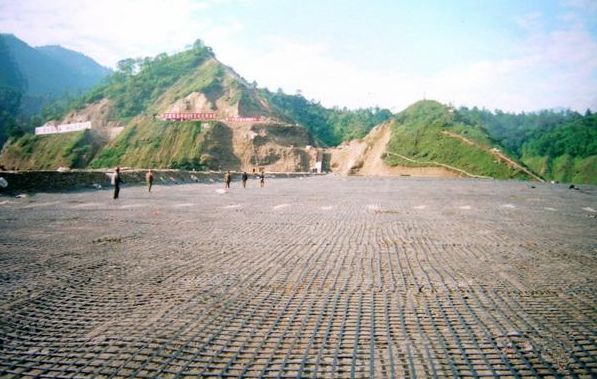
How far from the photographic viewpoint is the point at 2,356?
3.26 m

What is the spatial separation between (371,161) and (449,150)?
11.7m

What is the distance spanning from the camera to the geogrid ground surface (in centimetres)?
328

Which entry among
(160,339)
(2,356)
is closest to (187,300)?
(160,339)

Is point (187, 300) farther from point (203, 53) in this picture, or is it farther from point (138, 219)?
point (203, 53)

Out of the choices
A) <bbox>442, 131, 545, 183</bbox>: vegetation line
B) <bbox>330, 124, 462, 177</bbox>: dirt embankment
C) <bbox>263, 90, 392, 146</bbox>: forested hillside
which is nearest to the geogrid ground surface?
<bbox>330, 124, 462, 177</bbox>: dirt embankment

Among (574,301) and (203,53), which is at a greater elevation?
(203,53)

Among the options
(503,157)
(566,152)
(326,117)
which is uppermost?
(326,117)

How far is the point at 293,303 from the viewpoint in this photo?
4660 millimetres

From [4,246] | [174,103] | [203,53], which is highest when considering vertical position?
[203,53]

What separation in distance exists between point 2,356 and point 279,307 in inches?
101

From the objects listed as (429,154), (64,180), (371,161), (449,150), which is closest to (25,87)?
(371,161)

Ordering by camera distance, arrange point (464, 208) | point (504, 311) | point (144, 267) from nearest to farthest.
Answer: point (504, 311) → point (144, 267) → point (464, 208)

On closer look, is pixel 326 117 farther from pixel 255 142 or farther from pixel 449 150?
pixel 449 150

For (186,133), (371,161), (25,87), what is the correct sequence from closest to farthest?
(371,161)
(186,133)
(25,87)
